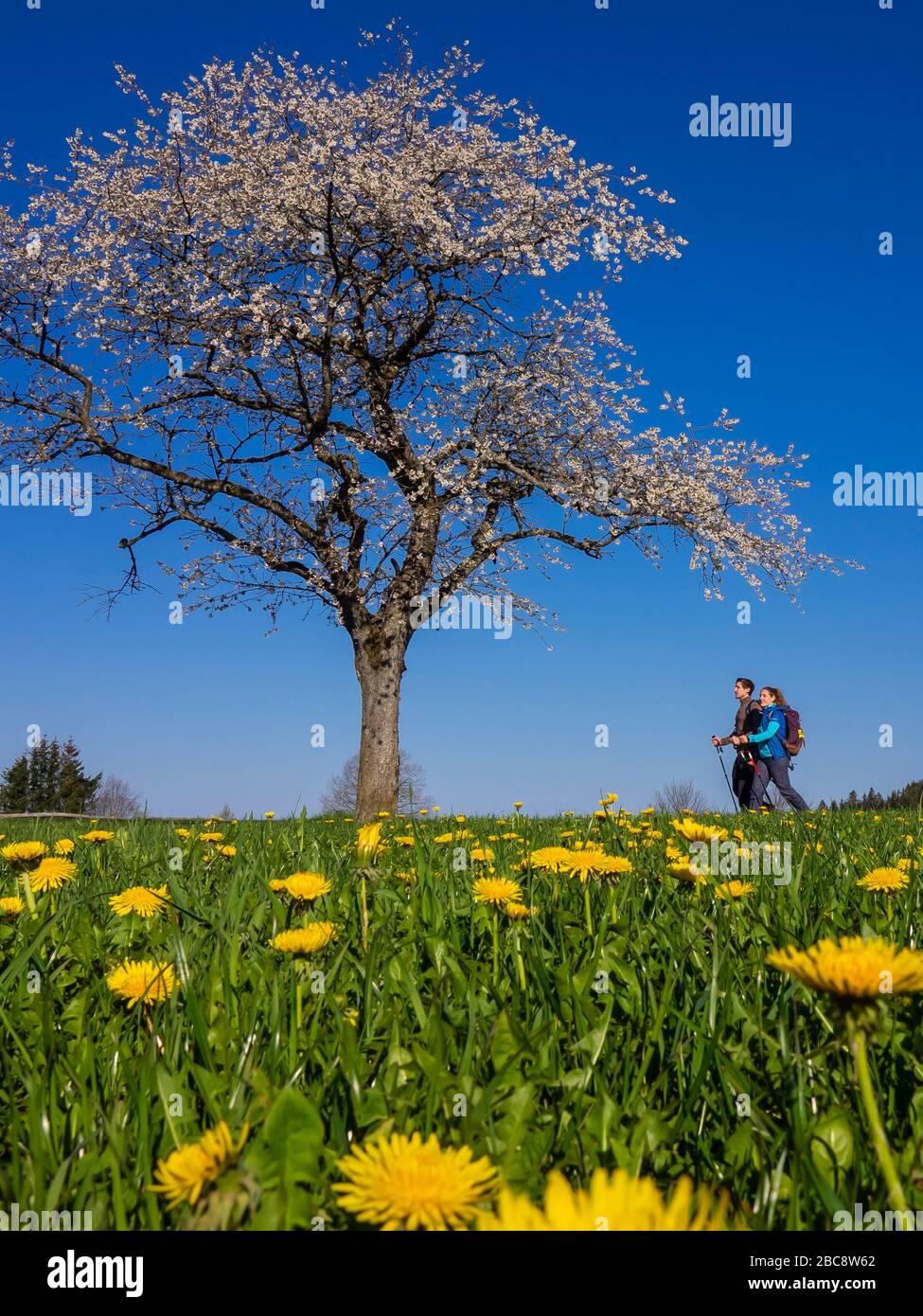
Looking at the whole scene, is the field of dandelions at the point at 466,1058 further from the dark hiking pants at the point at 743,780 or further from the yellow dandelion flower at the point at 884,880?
the dark hiking pants at the point at 743,780

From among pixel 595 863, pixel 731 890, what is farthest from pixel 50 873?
pixel 731 890

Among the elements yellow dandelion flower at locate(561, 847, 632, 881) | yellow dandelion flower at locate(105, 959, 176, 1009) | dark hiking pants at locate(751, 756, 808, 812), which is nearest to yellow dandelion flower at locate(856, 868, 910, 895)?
yellow dandelion flower at locate(561, 847, 632, 881)

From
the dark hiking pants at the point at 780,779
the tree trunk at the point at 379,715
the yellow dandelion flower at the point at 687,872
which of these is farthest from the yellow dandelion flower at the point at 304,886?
the tree trunk at the point at 379,715

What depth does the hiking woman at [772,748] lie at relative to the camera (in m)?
11.5

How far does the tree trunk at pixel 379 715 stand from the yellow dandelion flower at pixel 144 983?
1207cm

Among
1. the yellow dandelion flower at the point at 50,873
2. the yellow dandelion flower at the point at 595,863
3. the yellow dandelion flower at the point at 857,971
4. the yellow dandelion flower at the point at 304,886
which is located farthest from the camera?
the yellow dandelion flower at the point at 50,873

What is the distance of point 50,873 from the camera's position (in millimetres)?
2412

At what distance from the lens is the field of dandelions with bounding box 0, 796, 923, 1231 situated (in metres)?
0.78

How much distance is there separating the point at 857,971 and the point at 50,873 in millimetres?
A: 2241

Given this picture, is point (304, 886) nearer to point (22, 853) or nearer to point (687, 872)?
point (687, 872)

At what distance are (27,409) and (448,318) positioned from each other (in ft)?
23.4

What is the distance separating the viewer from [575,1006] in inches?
55.8
